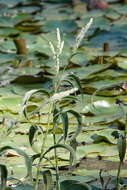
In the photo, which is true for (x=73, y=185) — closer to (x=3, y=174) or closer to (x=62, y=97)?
(x=3, y=174)

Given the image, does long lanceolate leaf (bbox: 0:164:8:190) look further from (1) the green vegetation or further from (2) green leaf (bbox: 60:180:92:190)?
(2) green leaf (bbox: 60:180:92:190)

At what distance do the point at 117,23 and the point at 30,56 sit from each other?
3.57 feet

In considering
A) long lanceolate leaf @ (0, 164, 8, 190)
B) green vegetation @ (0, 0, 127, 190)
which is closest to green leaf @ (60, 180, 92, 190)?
green vegetation @ (0, 0, 127, 190)

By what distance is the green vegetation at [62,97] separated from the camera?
178 cm

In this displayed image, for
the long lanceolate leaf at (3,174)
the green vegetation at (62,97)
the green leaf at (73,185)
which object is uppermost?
the green vegetation at (62,97)

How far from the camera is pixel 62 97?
1.57 metres

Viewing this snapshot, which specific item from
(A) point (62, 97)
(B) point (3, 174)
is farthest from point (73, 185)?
(A) point (62, 97)

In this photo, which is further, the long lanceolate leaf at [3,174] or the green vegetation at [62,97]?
the green vegetation at [62,97]

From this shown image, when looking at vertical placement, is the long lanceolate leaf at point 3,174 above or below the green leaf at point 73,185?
above

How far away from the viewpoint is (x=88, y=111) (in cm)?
301

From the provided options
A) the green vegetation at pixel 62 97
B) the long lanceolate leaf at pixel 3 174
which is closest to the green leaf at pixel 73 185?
the green vegetation at pixel 62 97

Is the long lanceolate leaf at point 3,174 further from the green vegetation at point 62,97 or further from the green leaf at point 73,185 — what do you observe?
the green leaf at point 73,185

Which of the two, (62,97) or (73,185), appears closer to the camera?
(62,97)

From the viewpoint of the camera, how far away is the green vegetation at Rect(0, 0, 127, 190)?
5.83 ft
